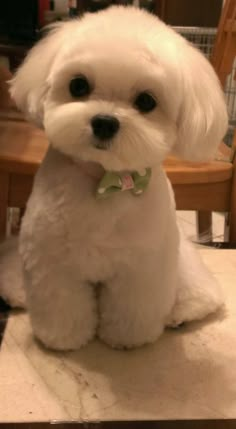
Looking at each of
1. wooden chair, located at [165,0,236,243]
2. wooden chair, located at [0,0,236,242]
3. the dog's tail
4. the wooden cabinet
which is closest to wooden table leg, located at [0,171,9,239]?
wooden chair, located at [0,0,236,242]

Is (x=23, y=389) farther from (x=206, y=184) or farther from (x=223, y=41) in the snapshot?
(x=223, y=41)

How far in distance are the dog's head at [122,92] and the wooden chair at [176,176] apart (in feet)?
1.46

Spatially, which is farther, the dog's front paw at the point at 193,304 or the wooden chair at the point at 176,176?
the wooden chair at the point at 176,176

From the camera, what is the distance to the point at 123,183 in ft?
2.37

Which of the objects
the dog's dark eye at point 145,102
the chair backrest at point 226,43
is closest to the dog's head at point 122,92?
the dog's dark eye at point 145,102

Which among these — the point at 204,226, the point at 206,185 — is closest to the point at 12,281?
the point at 206,185

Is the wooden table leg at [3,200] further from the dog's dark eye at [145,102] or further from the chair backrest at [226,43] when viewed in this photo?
the chair backrest at [226,43]

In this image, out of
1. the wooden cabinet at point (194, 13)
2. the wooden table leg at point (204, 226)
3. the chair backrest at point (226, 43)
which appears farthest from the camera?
the wooden cabinet at point (194, 13)

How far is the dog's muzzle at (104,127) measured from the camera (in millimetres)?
625

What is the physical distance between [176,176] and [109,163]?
1.79 ft

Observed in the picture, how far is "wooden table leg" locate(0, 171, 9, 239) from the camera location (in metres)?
1.15

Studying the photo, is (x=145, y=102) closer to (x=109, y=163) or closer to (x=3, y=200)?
(x=109, y=163)

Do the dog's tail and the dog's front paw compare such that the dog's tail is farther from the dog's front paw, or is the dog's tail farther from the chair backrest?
the chair backrest

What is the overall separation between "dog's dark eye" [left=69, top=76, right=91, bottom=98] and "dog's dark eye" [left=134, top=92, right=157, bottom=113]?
7 centimetres
